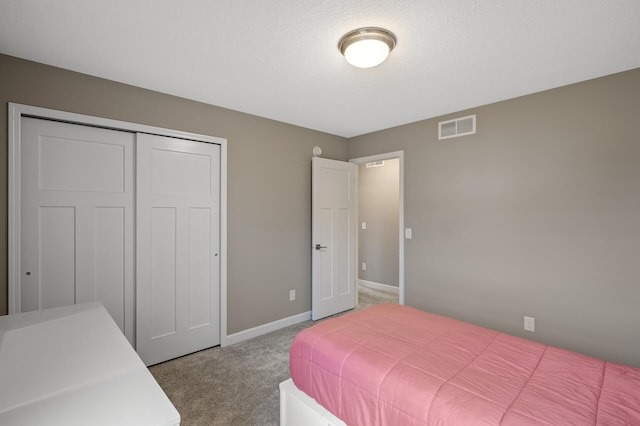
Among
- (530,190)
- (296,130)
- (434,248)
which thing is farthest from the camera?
(296,130)

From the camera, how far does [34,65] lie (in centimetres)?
213

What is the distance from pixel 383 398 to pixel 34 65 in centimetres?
313

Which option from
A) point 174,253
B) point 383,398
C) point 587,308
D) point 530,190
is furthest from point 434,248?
point 174,253

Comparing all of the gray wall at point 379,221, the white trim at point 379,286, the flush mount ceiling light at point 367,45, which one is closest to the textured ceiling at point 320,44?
the flush mount ceiling light at point 367,45

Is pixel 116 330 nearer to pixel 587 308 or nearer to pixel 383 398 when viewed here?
pixel 383 398

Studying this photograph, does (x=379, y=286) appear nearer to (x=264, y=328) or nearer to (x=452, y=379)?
(x=264, y=328)

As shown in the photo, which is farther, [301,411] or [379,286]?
[379,286]

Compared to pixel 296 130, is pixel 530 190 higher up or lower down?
lower down

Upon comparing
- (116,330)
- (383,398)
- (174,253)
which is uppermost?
(174,253)

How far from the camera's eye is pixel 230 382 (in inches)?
96.1

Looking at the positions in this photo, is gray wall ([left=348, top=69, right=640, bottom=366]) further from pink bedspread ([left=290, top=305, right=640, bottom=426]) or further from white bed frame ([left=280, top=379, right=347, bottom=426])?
white bed frame ([left=280, top=379, right=347, bottom=426])

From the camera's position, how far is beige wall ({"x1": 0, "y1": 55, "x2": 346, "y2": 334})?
215 cm

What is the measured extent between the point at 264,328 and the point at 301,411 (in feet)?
5.90

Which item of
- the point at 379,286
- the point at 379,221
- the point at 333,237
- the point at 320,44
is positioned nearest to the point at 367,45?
the point at 320,44
